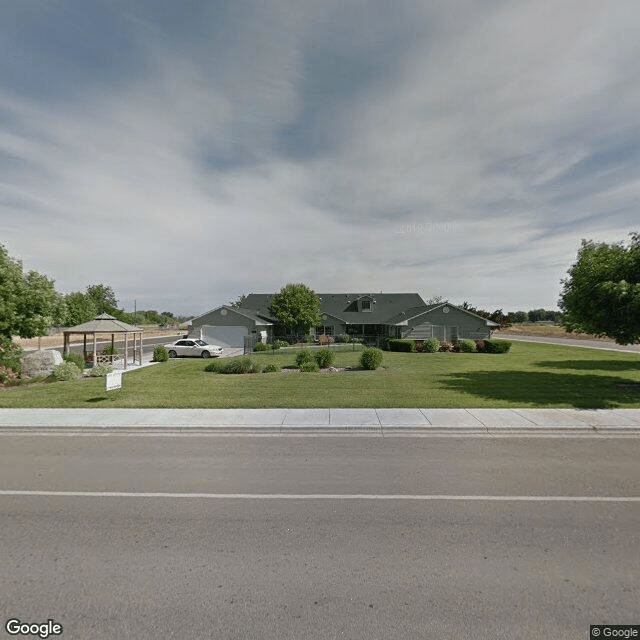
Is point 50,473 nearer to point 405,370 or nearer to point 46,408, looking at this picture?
point 46,408

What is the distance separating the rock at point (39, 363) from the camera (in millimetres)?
18156

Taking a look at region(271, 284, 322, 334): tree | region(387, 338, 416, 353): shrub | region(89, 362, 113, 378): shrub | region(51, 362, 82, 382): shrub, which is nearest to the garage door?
region(271, 284, 322, 334): tree

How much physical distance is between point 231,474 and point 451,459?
420cm

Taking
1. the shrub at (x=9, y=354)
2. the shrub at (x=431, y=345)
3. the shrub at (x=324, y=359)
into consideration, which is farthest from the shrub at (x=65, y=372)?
the shrub at (x=431, y=345)

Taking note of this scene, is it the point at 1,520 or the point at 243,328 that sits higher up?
the point at 243,328

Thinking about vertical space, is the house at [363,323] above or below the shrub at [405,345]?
above

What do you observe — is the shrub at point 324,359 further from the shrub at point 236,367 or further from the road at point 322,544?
the road at point 322,544

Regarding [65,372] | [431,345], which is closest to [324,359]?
[65,372]

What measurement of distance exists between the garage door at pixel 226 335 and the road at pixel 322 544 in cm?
3054

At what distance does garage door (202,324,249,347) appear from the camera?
37.8 m

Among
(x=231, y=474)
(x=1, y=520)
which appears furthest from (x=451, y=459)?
(x=1, y=520)

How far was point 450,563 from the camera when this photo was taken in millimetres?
4008

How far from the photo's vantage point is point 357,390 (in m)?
13.7

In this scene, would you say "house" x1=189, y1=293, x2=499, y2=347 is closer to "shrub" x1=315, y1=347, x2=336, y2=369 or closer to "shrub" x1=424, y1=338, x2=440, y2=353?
"shrub" x1=424, y1=338, x2=440, y2=353
